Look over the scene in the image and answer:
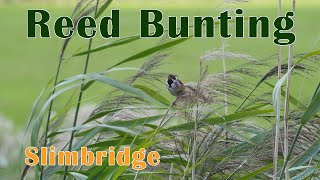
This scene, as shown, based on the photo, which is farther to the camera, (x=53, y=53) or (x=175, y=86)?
(x=53, y=53)

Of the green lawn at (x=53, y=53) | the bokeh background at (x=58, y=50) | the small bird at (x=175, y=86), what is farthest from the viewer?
the green lawn at (x=53, y=53)

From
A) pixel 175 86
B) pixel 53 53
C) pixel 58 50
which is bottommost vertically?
pixel 53 53

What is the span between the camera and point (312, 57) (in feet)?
7.18

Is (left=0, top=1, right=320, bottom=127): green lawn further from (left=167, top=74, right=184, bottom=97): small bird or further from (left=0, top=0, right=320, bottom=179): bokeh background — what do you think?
(left=167, top=74, right=184, bottom=97): small bird

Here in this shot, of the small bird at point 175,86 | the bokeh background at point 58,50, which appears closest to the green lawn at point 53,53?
the bokeh background at point 58,50

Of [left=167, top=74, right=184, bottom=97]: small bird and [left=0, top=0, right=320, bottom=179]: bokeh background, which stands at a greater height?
[left=167, top=74, right=184, bottom=97]: small bird

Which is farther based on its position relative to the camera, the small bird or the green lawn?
the green lawn

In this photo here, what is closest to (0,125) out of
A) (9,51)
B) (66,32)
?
(66,32)

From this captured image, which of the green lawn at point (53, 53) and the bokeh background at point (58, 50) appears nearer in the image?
the bokeh background at point (58, 50)

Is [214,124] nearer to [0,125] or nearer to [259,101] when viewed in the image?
[259,101]

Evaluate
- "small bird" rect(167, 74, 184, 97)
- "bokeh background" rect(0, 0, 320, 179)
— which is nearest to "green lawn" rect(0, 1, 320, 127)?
"bokeh background" rect(0, 0, 320, 179)

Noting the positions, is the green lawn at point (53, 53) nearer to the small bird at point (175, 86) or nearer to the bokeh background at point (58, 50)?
the bokeh background at point (58, 50)

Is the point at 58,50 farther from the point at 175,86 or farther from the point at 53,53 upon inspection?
the point at 175,86

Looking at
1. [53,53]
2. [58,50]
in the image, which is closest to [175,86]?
[58,50]
